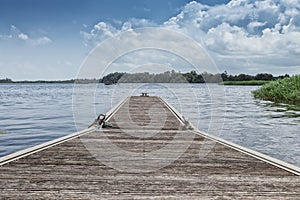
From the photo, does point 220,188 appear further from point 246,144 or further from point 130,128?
point 246,144

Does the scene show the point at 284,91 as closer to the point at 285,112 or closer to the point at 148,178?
the point at 285,112

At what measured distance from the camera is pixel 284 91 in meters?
29.5

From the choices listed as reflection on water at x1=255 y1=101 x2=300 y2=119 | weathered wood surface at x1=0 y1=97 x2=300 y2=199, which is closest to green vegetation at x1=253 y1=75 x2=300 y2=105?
reflection on water at x1=255 y1=101 x2=300 y2=119

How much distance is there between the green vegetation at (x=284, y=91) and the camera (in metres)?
27.4

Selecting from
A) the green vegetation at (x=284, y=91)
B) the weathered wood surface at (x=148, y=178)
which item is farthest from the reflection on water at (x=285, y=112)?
the weathered wood surface at (x=148, y=178)

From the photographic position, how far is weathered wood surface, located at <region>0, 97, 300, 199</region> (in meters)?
4.15

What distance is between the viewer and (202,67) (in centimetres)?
874

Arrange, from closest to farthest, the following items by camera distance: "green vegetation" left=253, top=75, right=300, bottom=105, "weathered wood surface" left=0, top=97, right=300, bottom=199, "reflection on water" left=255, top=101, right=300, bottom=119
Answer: "weathered wood surface" left=0, top=97, right=300, bottom=199 → "reflection on water" left=255, top=101, right=300, bottom=119 → "green vegetation" left=253, top=75, right=300, bottom=105

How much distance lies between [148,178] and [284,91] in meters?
27.4

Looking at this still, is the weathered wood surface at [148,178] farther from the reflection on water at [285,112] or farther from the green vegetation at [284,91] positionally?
the green vegetation at [284,91]

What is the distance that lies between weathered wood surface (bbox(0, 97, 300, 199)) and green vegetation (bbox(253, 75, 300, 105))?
2295 centimetres

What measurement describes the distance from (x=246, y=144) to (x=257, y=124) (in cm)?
521

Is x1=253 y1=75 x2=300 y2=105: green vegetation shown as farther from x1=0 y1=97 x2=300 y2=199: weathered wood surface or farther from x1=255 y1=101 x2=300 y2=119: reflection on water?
x1=0 y1=97 x2=300 y2=199: weathered wood surface

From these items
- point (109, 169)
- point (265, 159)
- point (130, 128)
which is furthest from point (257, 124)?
point (109, 169)
